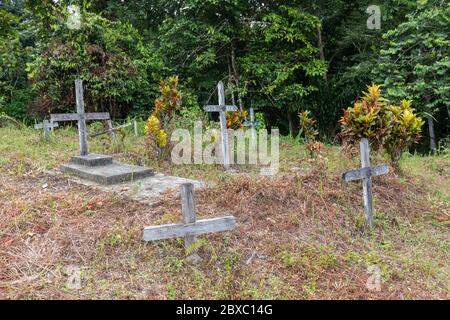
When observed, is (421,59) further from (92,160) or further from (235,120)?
(92,160)

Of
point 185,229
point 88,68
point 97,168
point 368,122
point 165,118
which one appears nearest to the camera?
point 185,229

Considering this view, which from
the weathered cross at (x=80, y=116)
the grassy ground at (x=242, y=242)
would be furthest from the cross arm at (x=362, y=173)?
the weathered cross at (x=80, y=116)

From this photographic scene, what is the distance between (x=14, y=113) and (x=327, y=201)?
10.6m

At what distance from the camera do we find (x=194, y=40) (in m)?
10.8

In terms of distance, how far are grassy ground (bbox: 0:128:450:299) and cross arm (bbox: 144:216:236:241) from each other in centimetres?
17

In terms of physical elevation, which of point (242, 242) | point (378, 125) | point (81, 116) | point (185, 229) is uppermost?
point (81, 116)

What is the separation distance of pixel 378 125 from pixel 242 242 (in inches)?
114

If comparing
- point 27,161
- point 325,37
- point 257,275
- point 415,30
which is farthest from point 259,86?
point 257,275

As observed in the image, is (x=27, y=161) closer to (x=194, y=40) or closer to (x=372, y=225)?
(x=372, y=225)

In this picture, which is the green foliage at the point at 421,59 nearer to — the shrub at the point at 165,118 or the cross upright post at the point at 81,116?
the shrub at the point at 165,118

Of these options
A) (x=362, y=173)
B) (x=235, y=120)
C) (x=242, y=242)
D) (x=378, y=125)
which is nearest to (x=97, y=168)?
(x=235, y=120)

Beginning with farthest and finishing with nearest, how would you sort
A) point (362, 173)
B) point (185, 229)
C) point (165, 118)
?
point (165, 118) → point (362, 173) → point (185, 229)

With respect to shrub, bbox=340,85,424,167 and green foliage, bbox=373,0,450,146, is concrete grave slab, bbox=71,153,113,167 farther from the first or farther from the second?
green foliage, bbox=373,0,450,146

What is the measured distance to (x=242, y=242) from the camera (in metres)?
3.83
